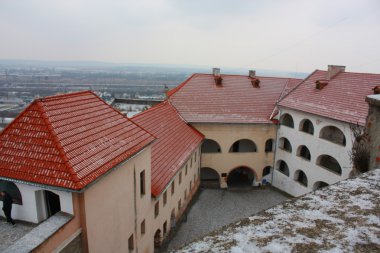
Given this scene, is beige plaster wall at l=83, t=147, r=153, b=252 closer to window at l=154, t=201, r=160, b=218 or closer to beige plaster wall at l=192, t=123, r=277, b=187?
window at l=154, t=201, r=160, b=218

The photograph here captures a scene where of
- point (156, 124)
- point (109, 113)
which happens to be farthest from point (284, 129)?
point (109, 113)

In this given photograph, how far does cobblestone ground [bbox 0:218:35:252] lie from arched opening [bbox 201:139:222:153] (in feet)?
63.6

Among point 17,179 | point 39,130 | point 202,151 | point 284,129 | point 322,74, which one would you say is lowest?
point 202,151

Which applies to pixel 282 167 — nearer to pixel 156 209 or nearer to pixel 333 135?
pixel 333 135

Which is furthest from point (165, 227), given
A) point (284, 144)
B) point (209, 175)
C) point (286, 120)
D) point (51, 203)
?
point (286, 120)

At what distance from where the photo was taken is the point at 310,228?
96.0 inches

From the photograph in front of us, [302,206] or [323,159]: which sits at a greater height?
[302,206]

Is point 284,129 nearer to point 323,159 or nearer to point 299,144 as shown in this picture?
point 299,144

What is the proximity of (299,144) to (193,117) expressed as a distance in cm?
910

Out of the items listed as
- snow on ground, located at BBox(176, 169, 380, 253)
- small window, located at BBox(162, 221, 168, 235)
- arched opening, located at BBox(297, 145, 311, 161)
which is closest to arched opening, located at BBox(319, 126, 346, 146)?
arched opening, located at BBox(297, 145, 311, 161)

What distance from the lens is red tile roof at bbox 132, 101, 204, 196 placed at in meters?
15.5

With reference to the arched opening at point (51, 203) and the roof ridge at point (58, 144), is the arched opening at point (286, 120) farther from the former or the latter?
the roof ridge at point (58, 144)

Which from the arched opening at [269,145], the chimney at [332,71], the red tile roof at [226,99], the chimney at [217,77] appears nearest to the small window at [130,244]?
the red tile roof at [226,99]

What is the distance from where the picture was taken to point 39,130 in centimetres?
845
